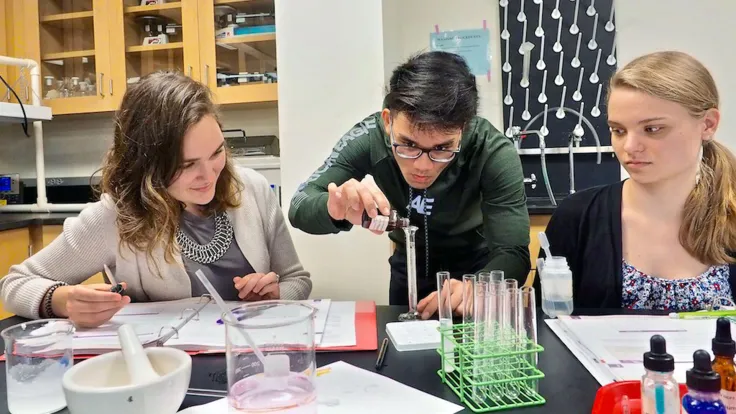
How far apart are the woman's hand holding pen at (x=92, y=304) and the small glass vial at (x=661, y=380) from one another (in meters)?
0.86

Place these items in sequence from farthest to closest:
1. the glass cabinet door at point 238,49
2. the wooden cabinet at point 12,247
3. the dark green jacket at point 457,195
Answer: the glass cabinet door at point 238,49
the wooden cabinet at point 12,247
the dark green jacket at point 457,195

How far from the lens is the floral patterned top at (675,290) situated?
1.11 m

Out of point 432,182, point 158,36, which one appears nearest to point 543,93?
point 432,182

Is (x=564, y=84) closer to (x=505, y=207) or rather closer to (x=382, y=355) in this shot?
(x=505, y=207)

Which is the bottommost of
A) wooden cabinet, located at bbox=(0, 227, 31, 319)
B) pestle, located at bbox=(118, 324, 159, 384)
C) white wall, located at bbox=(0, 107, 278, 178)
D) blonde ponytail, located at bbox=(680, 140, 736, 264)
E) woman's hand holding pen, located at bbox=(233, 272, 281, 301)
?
wooden cabinet, located at bbox=(0, 227, 31, 319)

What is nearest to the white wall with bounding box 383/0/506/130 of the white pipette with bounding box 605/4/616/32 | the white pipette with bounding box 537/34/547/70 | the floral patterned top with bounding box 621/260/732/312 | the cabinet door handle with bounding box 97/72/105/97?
the white pipette with bounding box 537/34/547/70

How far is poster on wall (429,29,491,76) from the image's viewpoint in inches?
Result: 107

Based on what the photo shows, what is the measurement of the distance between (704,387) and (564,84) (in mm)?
2397

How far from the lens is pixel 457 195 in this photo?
138 cm

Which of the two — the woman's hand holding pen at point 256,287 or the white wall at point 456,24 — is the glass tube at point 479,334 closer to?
the woman's hand holding pen at point 256,287

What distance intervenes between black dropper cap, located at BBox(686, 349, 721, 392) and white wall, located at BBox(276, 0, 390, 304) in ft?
4.52

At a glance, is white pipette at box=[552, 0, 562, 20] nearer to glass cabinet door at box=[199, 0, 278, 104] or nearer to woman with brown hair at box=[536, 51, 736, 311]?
glass cabinet door at box=[199, 0, 278, 104]

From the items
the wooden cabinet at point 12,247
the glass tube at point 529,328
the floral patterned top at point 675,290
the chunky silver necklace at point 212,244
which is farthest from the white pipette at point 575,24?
the wooden cabinet at point 12,247

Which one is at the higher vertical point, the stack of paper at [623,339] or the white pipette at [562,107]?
the white pipette at [562,107]
